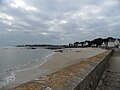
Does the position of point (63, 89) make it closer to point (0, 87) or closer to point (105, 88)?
Result: point (105, 88)

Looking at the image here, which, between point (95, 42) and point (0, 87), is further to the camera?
point (95, 42)

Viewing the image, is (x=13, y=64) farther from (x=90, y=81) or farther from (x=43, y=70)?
(x=90, y=81)

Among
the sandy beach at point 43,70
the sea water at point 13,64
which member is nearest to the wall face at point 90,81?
the sandy beach at point 43,70

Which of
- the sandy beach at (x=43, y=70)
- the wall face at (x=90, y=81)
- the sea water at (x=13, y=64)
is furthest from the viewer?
the sea water at (x=13, y=64)

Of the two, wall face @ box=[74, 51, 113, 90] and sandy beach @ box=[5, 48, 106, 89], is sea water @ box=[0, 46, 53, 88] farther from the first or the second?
wall face @ box=[74, 51, 113, 90]

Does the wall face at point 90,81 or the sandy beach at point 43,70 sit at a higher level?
the wall face at point 90,81

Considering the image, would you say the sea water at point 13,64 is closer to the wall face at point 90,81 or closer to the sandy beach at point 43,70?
the sandy beach at point 43,70

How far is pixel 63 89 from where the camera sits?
2.20 m

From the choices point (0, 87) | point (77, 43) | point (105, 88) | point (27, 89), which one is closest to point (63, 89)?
point (27, 89)

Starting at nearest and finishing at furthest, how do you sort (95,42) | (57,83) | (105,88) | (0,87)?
(57,83), (105,88), (0,87), (95,42)

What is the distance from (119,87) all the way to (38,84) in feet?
11.8

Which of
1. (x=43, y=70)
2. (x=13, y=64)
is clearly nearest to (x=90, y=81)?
(x=43, y=70)

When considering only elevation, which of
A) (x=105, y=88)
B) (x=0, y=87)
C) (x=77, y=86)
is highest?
(x=77, y=86)

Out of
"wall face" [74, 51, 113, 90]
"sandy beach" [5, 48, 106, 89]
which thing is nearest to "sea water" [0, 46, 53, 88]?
"sandy beach" [5, 48, 106, 89]
